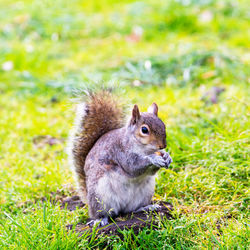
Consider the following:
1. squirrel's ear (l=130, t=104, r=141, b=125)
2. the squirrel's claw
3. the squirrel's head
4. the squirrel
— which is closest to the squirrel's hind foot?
the squirrel

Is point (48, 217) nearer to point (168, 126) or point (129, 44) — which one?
point (168, 126)

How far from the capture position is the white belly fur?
1978mm

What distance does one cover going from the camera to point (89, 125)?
2.26m

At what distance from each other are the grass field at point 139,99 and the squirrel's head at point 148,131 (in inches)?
13.9

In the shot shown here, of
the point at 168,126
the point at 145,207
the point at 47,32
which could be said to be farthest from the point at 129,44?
the point at 145,207

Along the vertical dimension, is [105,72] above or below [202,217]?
below

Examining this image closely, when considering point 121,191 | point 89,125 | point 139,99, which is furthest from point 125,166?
point 139,99

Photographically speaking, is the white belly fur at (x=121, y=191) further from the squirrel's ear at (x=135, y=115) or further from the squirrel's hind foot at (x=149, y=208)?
the squirrel's ear at (x=135, y=115)

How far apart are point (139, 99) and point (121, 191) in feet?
5.59

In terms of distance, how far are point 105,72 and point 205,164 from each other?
2.12 metres

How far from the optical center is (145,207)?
2059 mm

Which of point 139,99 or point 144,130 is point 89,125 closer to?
point 144,130

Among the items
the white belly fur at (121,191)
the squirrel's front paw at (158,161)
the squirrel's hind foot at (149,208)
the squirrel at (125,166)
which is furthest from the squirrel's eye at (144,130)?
the squirrel's hind foot at (149,208)

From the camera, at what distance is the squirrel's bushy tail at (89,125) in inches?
88.9
